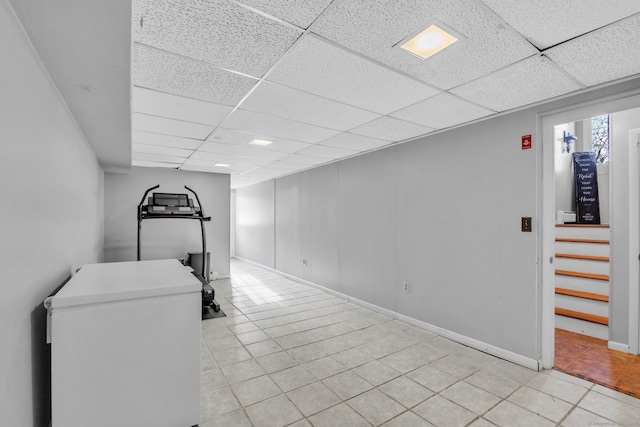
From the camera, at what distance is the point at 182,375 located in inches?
68.7

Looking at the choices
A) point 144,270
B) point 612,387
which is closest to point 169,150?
point 144,270

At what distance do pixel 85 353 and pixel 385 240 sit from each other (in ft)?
11.4

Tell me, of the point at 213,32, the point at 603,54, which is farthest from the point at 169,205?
the point at 603,54

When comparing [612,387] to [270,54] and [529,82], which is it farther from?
[270,54]

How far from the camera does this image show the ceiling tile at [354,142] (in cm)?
363

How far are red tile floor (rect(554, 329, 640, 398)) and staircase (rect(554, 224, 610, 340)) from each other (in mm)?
229

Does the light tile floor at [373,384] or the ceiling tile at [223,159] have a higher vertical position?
the ceiling tile at [223,159]

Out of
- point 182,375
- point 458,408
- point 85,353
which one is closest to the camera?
point 85,353

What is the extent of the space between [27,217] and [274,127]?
2.25 meters

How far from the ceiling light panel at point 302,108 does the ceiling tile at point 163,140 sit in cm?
150

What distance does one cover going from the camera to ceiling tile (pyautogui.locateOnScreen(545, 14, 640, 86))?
1.57 meters

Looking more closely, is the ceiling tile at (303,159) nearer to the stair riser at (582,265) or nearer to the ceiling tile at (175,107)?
the ceiling tile at (175,107)

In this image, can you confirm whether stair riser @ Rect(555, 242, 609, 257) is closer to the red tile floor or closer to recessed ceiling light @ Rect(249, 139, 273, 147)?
the red tile floor

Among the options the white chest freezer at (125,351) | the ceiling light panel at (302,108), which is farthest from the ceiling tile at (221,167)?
the white chest freezer at (125,351)
